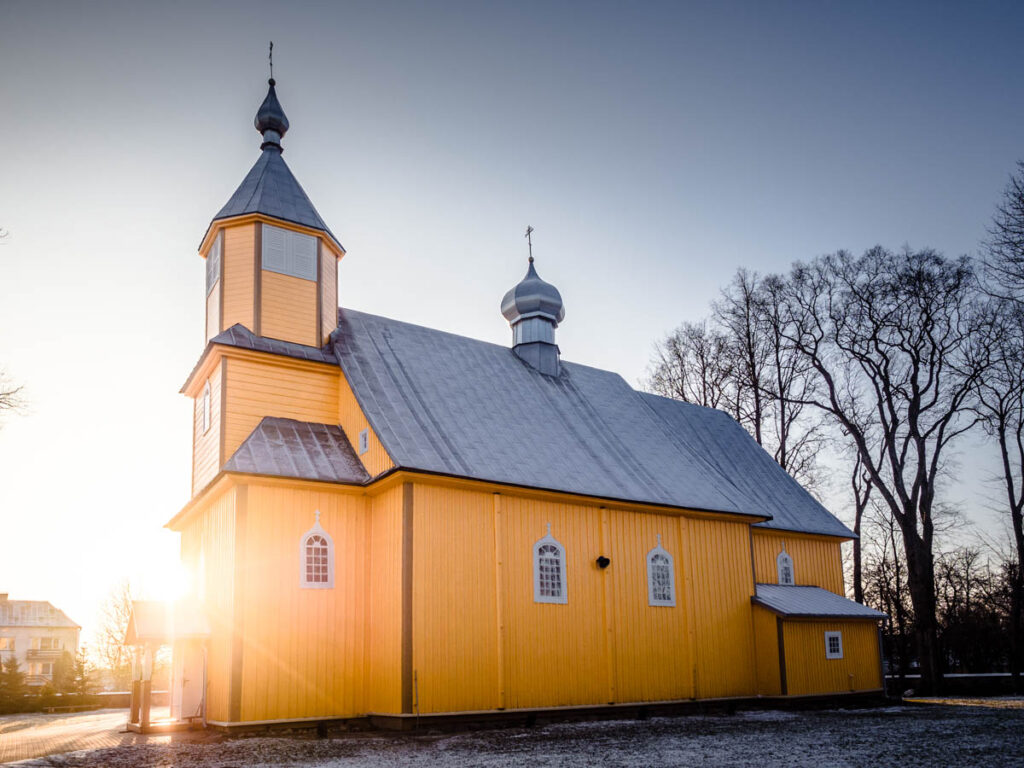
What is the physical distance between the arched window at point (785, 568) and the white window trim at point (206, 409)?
15.0 m

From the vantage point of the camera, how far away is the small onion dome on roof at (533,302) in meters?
24.5

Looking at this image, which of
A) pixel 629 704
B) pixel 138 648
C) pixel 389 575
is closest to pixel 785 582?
pixel 629 704

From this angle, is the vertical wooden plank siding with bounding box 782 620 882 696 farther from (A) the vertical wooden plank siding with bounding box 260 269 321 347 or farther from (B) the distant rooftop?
(B) the distant rooftop

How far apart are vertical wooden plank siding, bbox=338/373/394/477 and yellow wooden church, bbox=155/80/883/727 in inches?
2.3

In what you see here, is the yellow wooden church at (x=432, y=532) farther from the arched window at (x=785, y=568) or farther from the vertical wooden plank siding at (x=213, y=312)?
the arched window at (x=785, y=568)

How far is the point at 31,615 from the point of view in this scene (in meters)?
66.2

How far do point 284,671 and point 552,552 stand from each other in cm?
564

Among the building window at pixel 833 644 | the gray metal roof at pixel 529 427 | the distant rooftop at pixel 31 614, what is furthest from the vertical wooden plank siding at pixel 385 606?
the distant rooftop at pixel 31 614

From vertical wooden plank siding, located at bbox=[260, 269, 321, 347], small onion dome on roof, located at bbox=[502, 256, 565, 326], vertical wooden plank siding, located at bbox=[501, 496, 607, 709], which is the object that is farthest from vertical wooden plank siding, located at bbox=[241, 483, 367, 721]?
small onion dome on roof, located at bbox=[502, 256, 565, 326]

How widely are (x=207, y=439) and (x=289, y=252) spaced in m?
4.37

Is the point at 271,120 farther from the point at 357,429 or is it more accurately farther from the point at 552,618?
the point at 552,618

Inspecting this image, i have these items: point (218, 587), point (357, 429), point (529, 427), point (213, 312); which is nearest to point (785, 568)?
point (529, 427)

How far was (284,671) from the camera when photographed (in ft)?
52.4

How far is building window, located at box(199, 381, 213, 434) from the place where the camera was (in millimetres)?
19328
